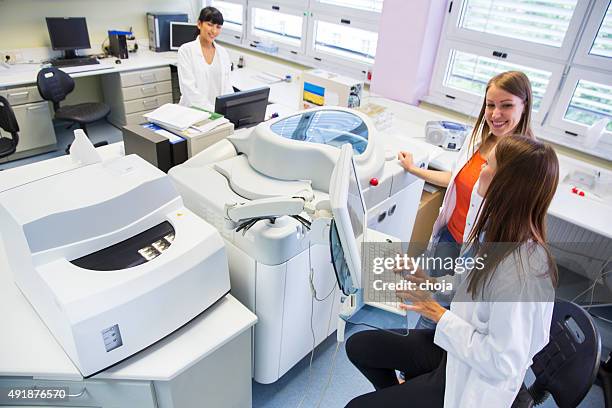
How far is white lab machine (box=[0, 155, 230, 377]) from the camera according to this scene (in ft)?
3.37

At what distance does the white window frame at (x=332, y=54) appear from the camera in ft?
11.8

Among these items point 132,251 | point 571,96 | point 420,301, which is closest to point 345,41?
point 571,96

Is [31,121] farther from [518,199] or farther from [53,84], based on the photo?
[518,199]

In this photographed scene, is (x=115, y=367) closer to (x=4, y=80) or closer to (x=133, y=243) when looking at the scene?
(x=133, y=243)

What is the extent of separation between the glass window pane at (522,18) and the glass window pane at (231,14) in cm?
267

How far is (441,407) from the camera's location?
1218 millimetres

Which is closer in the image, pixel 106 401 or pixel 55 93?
pixel 106 401

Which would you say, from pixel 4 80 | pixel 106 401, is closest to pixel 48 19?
pixel 4 80

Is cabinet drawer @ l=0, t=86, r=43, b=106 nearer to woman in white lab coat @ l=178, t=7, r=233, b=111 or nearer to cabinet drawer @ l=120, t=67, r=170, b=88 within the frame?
cabinet drawer @ l=120, t=67, r=170, b=88

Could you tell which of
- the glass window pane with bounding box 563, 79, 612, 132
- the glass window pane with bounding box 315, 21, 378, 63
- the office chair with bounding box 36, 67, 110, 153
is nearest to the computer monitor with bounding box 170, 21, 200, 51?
the office chair with bounding box 36, 67, 110, 153

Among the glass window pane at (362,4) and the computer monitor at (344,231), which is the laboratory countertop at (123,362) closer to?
the computer monitor at (344,231)

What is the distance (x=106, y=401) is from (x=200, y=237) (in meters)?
0.54

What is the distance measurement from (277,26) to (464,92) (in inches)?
88.5

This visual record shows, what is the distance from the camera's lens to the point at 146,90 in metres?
4.12
